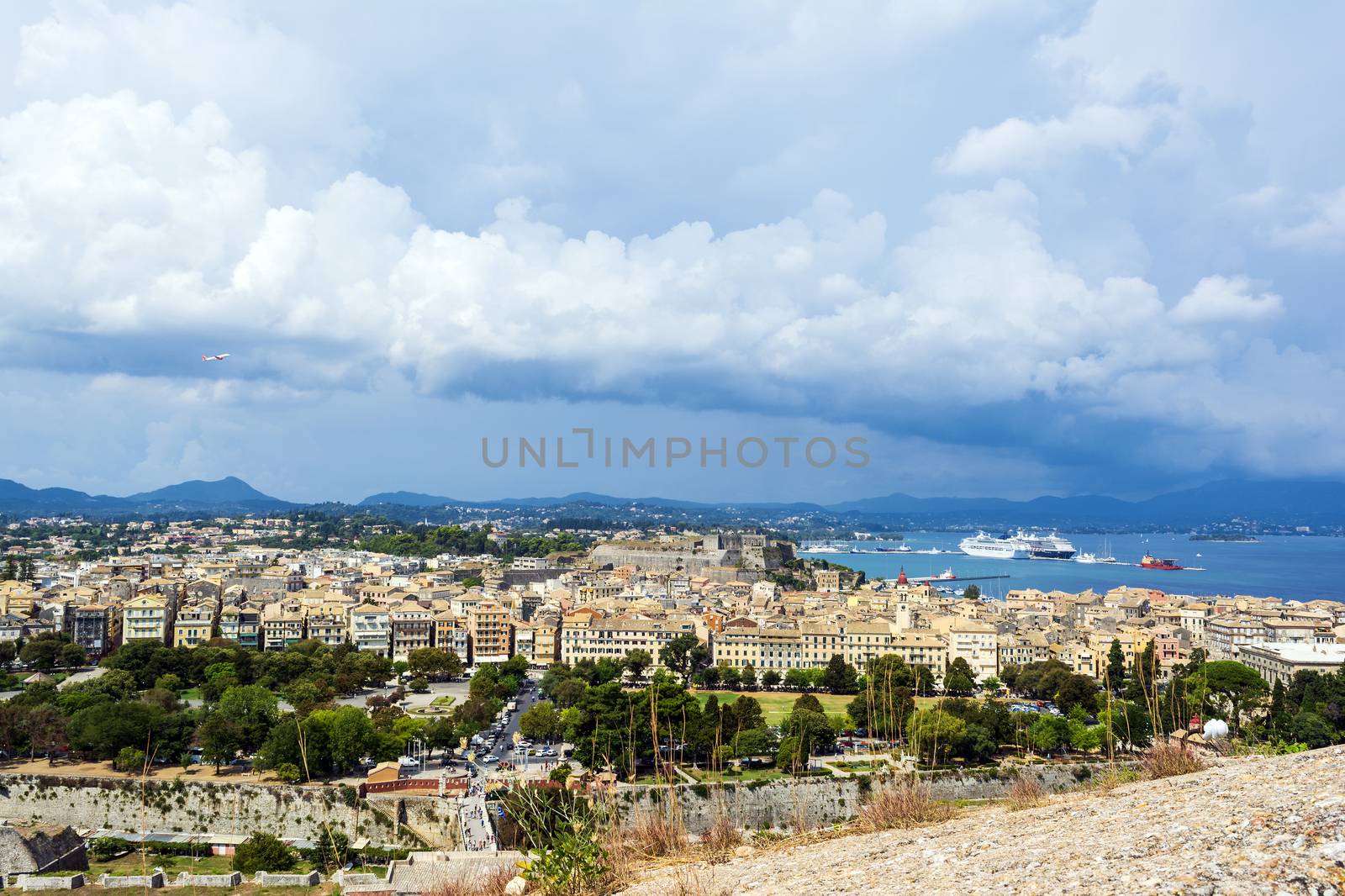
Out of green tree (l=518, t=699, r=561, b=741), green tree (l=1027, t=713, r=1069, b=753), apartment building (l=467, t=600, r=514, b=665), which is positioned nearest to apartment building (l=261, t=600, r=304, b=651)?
apartment building (l=467, t=600, r=514, b=665)

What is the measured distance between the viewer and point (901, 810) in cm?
412

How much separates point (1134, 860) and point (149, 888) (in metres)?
10.8

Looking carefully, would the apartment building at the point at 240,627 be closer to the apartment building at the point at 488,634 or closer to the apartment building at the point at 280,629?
the apartment building at the point at 280,629

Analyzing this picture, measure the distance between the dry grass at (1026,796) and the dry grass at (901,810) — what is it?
29cm

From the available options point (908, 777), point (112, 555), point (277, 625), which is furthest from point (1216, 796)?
point (112, 555)

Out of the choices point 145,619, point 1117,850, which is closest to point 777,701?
point 145,619

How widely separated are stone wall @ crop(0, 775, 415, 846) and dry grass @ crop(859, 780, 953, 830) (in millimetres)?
11015

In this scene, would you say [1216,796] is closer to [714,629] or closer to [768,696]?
[768,696]

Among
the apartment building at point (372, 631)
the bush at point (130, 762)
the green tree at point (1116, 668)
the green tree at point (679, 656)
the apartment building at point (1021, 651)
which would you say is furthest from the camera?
the apartment building at point (372, 631)

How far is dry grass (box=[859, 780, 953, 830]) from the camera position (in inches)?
161

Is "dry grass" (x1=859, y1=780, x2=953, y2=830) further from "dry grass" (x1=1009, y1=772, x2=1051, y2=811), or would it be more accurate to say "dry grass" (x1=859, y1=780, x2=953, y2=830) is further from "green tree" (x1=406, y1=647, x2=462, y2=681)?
"green tree" (x1=406, y1=647, x2=462, y2=681)

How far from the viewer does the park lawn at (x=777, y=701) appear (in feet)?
69.3

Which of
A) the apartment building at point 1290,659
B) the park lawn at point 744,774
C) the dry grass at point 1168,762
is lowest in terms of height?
the park lawn at point 744,774

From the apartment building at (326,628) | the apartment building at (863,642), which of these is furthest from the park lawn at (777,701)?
Answer: the apartment building at (326,628)
